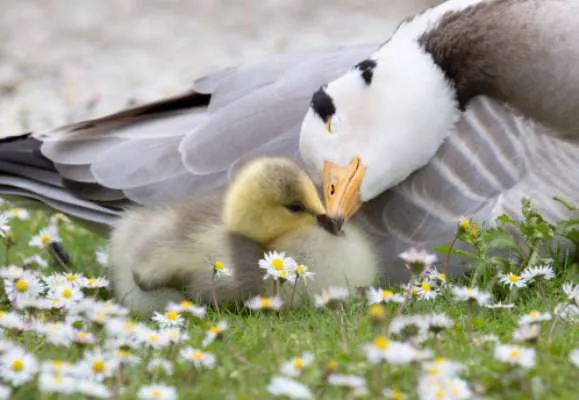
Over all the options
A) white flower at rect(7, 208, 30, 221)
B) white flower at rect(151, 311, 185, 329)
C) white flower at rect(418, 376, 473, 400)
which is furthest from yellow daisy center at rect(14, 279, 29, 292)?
white flower at rect(7, 208, 30, 221)

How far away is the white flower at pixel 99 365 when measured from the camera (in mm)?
3262

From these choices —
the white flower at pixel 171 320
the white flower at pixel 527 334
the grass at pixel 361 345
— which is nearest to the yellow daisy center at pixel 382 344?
the grass at pixel 361 345

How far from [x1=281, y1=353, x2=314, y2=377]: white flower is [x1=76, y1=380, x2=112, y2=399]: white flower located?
A: 1.39 ft

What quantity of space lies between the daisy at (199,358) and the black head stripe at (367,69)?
156 cm

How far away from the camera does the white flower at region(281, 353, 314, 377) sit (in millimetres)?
3254

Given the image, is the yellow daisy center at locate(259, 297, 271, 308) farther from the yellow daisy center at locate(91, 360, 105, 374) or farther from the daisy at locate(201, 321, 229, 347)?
the yellow daisy center at locate(91, 360, 105, 374)

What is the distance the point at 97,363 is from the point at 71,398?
103 mm

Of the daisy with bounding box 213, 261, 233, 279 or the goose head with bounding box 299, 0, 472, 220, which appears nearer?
the daisy with bounding box 213, 261, 233, 279

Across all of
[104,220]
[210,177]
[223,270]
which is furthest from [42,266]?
[223,270]

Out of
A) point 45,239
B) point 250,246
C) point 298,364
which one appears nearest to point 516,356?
point 298,364

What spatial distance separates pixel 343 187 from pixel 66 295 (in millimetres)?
1015

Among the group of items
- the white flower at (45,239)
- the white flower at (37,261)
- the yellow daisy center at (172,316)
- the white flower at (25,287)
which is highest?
the white flower at (25,287)

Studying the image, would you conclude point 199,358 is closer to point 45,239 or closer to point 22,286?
point 22,286

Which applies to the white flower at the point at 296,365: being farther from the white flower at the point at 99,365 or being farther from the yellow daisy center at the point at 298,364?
the white flower at the point at 99,365
